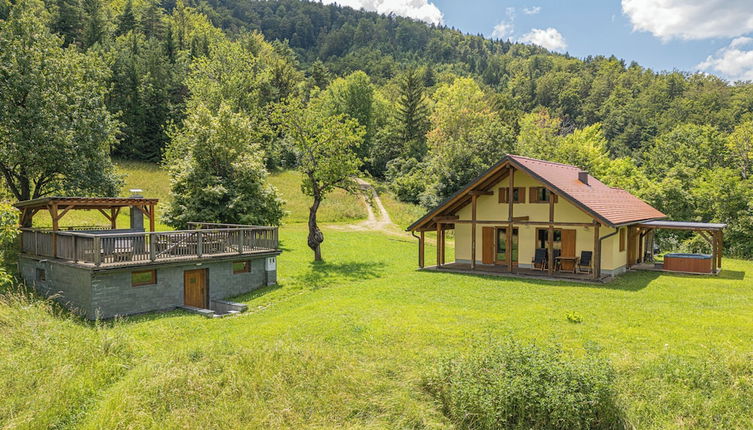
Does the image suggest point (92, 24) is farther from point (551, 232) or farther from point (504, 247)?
point (551, 232)

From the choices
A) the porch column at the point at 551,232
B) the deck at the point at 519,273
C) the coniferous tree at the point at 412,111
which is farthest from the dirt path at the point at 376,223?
the coniferous tree at the point at 412,111

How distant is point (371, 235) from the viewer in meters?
36.4

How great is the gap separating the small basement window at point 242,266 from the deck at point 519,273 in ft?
27.8

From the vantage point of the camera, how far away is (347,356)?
34.2 feet

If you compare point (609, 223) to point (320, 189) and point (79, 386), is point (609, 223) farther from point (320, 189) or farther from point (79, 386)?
point (79, 386)

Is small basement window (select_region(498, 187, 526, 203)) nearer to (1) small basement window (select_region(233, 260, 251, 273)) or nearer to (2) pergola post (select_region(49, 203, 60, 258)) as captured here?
(1) small basement window (select_region(233, 260, 251, 273))

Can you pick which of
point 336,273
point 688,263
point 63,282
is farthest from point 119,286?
point 688,263

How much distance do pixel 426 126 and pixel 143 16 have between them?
174ft

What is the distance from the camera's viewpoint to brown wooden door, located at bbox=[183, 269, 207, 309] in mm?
18000

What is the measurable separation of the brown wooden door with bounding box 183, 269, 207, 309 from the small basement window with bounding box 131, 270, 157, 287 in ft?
3.80

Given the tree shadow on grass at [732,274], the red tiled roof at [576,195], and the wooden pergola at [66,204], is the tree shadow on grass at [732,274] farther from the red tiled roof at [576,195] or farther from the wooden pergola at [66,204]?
the wooden pergola at [66,204]

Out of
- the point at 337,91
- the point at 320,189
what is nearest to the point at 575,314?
the point at 320,189

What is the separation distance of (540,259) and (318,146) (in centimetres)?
1315

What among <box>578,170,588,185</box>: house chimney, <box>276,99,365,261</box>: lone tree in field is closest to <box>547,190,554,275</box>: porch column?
<box>578,170,588,185</box>: house chimney
